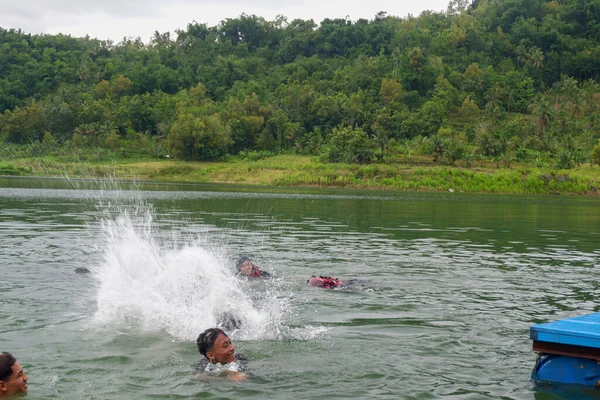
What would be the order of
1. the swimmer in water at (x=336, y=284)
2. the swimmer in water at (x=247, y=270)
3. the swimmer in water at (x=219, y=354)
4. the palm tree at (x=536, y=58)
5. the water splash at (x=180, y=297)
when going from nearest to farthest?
the swimmer in water at (x=219, y=354) < the water splash at (x=180, y=297) < the swimmer in water at (x=336, y=284) < the swimmer in water at (x=247, y=270) < the palm tree at (x=536, y=58)

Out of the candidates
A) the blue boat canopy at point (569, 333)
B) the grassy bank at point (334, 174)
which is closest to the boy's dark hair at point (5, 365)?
the blue boat canopy at point (569, 333)

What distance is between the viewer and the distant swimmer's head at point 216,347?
10.3 m

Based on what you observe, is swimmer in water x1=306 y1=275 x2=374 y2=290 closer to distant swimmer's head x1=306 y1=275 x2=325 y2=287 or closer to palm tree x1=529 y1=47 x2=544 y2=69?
distant swimmer's head x1=306 y1=275 x2=325 y2=287

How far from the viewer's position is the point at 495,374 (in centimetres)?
1038

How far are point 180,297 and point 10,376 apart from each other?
629 cm

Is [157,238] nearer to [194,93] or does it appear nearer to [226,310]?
[226,310]

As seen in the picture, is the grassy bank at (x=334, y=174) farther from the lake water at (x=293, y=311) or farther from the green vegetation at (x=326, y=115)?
the lake water at (x=293, y=311)

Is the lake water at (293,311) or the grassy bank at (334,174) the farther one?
the grassy bank at (334,174)

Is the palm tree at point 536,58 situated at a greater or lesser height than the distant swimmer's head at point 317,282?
greater

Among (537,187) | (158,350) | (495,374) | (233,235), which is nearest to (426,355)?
(495,374)

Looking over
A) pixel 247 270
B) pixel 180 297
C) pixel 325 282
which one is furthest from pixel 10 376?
pixel 325 282

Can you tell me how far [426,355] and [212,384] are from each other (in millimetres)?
3801

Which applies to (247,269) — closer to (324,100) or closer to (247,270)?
(247,270)

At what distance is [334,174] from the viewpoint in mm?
96875
